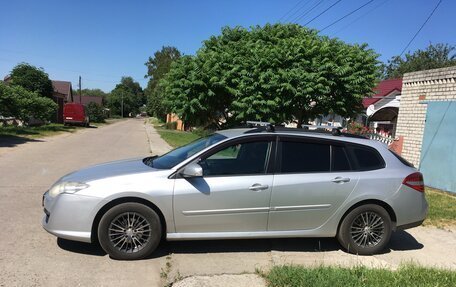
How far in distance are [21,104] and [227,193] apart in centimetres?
2316

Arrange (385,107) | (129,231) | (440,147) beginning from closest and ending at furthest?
(129,231)
(440,147)
(385,107)

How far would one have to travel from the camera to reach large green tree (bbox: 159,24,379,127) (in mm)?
11312

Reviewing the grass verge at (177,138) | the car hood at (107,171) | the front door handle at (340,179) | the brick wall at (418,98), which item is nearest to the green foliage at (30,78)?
the grass verge at (177,138)

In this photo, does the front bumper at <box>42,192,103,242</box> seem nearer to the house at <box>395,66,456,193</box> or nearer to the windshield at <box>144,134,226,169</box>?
the windshield at <box>144,134,226,169</box>

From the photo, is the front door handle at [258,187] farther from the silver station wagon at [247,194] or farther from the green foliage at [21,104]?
the green foliage at [21,104]

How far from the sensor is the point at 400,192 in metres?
5.65

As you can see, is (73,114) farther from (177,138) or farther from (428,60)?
(428,60)

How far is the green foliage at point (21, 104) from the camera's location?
22.3 meters

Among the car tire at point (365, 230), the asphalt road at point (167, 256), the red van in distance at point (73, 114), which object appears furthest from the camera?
the red van in distance at point (73, 114)

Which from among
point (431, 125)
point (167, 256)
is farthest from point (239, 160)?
point (431, 125)

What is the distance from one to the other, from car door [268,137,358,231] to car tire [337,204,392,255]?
11.8 inches

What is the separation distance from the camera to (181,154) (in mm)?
5762

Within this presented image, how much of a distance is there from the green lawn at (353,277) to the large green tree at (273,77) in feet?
22.6

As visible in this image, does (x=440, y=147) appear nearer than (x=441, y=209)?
No
